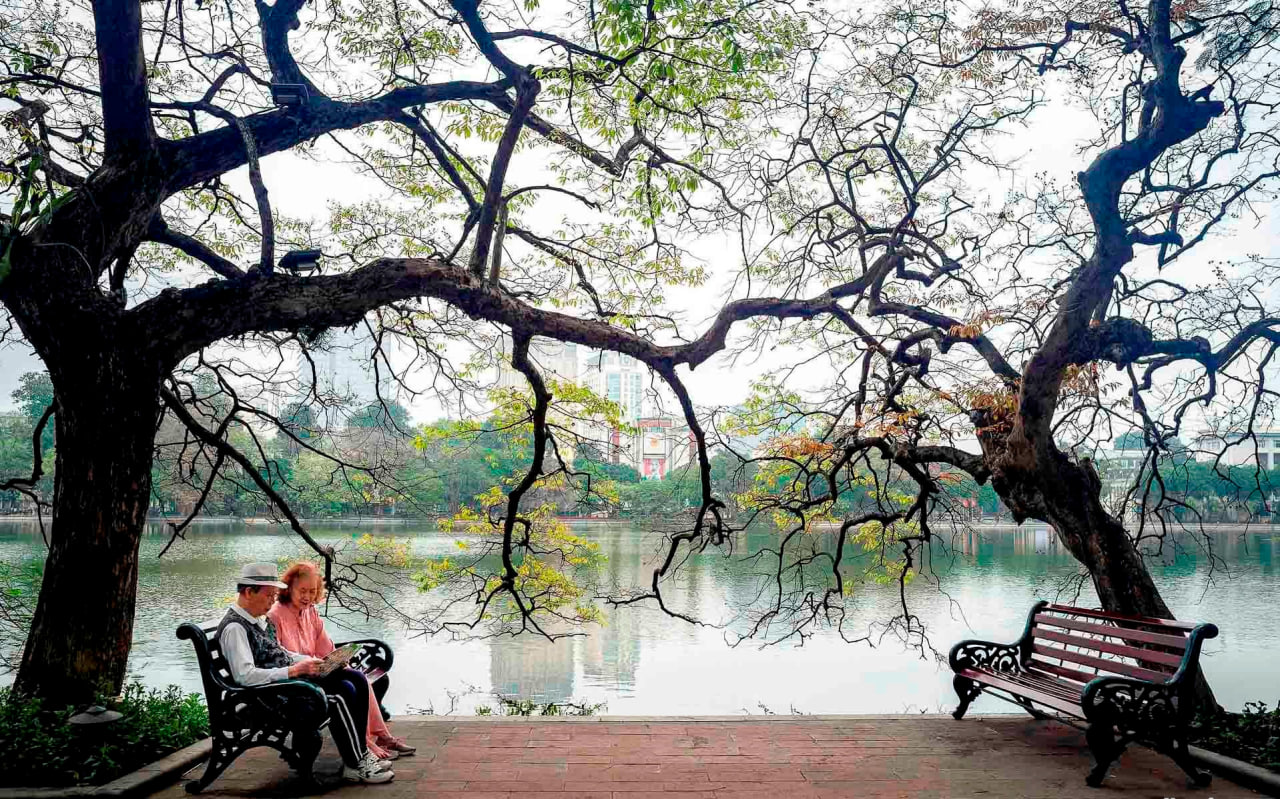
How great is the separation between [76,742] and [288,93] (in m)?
3.78

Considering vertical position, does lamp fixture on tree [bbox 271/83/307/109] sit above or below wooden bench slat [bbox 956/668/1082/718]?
above

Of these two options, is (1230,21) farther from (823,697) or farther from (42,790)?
(823,697)

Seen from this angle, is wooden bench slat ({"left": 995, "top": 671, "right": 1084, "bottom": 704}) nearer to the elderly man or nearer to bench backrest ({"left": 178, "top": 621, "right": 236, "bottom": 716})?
the elderly man

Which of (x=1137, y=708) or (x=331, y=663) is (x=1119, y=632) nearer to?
(x=1137, y=708)

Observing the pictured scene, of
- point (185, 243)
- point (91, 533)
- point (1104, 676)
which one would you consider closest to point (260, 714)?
point (91, 533)

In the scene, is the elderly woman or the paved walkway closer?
the paved walkway

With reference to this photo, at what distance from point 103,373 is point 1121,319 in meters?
6.69

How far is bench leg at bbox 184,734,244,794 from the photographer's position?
4.01 m

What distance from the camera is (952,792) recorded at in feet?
13.6

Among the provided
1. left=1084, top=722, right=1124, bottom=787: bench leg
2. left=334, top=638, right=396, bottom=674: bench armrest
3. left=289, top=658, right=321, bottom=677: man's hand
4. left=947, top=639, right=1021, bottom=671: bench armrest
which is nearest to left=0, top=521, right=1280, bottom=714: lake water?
left=947, top=639, right=1021, bottom=671: bench armrest

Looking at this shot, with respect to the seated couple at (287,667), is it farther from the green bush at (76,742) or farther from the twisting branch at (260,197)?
the twisting branch at (260,197)

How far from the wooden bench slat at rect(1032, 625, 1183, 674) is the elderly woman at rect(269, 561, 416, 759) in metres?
4.02

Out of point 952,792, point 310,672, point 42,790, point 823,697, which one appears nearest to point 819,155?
point 952,792

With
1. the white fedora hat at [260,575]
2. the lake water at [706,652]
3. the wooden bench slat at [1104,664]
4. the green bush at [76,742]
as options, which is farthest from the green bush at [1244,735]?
the green bush at [76,742]
